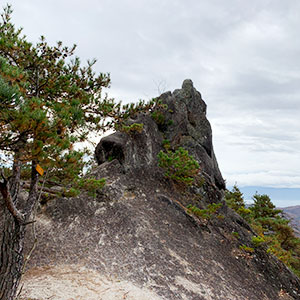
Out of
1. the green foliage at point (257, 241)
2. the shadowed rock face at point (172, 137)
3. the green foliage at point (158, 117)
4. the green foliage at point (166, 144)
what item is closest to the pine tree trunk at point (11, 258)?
the shadowed rock face at point (172, 137)

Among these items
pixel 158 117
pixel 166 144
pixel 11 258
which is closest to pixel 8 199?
pixel 11 258

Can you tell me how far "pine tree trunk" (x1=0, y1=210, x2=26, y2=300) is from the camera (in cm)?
516

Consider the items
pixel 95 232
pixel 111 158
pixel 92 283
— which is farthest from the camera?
pixel 111 158

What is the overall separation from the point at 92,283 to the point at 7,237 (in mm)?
2602

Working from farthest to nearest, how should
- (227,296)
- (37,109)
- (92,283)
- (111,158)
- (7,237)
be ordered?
(111,158)
(227,296)
(92,283)
(7,237)
(37,109)

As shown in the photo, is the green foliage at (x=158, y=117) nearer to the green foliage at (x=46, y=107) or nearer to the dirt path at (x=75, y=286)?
the green foliage at (x=46, y=107)

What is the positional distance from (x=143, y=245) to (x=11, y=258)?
4.18 metres

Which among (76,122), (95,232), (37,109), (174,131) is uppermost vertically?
(174,131)

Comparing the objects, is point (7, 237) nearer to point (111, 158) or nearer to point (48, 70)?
point (48, 70)

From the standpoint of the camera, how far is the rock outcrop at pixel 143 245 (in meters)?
6.55

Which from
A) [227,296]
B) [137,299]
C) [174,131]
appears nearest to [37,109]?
[137,299]

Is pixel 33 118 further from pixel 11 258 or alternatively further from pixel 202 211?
pixel 202 211

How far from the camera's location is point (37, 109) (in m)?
3.69

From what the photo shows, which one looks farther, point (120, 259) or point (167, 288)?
point (120, 259)
